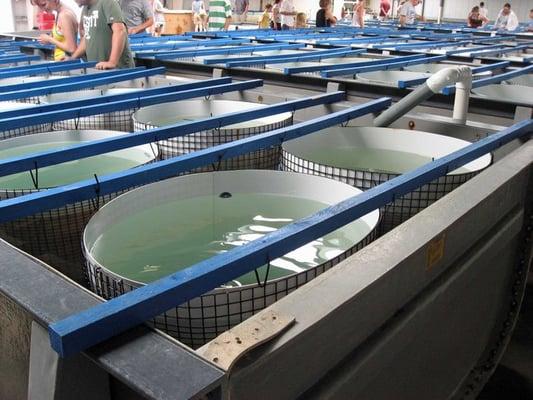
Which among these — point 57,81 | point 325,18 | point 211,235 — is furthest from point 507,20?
point 211,235

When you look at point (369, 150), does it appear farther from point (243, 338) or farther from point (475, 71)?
point (243, 338)

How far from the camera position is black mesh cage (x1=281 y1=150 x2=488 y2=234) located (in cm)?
156

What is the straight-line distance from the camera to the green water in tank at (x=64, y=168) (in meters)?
1.84

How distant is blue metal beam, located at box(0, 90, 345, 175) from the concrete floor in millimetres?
1365

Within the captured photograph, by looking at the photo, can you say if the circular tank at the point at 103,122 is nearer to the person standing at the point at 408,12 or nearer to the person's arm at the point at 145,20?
the person's arm at the point at 145,20

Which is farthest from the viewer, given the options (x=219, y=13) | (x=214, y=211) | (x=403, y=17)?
(x=403, y=17)

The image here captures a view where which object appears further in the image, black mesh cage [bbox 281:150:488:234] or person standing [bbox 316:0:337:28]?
person standing [bbox 316:0:337:28]

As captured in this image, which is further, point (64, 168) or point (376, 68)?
point (376, 68)

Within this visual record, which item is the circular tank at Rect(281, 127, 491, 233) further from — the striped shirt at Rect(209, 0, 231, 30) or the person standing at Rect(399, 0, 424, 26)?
the person standing at Rect(399, 0, 424, 26)

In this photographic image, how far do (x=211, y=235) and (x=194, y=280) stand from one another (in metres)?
0.64

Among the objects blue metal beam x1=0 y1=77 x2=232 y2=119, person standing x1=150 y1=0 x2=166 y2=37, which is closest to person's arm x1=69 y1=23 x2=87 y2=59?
blue metal beam x1=0 y1=77 x2=232 y2=119

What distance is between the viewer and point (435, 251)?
119 centimetres

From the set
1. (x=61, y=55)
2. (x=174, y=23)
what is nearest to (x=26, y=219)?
(x=61, y=55)

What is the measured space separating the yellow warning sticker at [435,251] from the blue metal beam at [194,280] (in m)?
0.18
